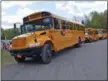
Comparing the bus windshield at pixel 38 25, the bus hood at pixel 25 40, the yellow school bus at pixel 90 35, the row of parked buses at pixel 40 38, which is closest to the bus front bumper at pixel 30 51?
the row of parked buses at pixel 40 38

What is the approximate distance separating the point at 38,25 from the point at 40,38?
63.2 inches

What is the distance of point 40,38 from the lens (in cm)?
1047

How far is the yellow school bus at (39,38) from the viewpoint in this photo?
33.6 feet

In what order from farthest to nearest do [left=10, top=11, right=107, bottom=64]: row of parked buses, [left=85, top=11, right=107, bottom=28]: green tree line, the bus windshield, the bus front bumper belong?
[left=85, top=11, right=107, bottom=28]: green tree line, the bus windshield, [left=10, top=11, right=107, bottom=64]: row of parked buses, the bus front bumper

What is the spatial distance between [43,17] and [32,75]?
15.1 ft

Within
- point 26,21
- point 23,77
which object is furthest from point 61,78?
point 26,21

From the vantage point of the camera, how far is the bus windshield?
1168cm

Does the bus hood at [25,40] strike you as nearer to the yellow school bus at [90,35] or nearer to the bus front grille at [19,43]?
the bus front grille at [19,43]

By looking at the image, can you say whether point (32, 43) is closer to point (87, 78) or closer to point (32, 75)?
point (32, 75)

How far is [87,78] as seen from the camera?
279 inches

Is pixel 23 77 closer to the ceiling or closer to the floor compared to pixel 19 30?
closer to the floor

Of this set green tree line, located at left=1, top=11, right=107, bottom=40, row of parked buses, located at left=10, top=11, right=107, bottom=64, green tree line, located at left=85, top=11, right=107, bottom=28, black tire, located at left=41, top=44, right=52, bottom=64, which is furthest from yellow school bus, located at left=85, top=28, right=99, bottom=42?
green tree line, located at left=85, top=11, right=107, bottom=28

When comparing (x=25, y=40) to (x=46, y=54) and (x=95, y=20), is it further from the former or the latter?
(x=95, y=20)

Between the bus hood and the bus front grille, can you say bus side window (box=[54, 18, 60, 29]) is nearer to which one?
the bus hood
